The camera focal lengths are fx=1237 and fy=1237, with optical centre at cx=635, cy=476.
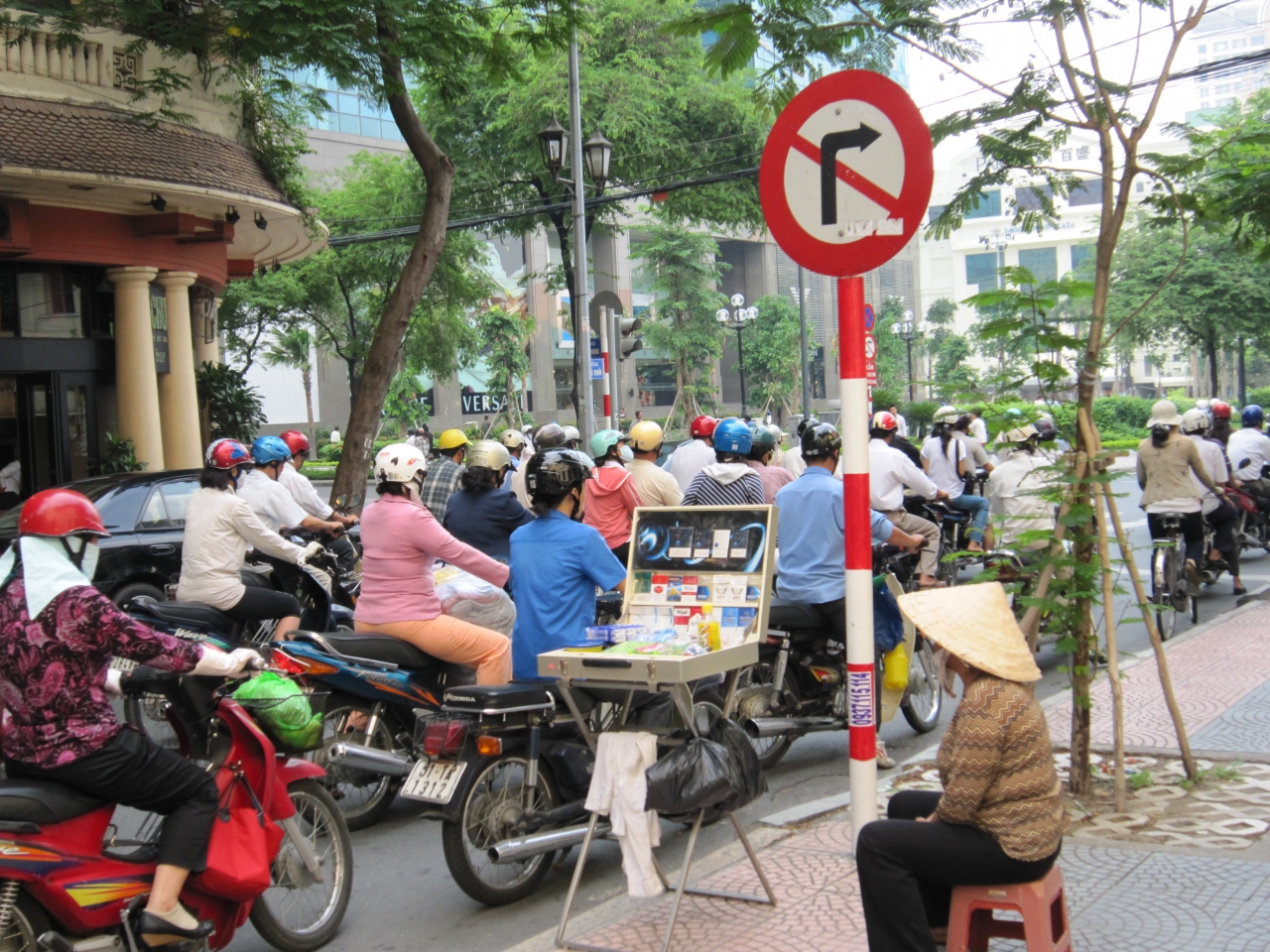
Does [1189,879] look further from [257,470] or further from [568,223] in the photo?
[568,223]

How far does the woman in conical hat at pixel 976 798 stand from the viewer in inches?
137

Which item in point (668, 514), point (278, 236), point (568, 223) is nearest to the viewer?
point (668, 514)

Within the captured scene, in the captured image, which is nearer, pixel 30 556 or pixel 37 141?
pixel 30 556

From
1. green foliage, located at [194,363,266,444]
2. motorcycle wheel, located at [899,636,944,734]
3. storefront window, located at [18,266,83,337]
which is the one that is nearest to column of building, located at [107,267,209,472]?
storefront window, located at [18,266,83,337]

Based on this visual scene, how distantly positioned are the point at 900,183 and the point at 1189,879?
9.65ft

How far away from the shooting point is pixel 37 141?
12984 mm

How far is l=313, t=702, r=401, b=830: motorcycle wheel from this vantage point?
Result: 6078 millimetres

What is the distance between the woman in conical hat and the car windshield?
888 centimetres

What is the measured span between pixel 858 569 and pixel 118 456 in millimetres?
13143

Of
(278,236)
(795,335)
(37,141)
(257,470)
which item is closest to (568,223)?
(278,236)

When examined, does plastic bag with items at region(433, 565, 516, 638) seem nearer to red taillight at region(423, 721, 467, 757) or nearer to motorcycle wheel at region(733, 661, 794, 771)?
motorcycle wheel at region(733, 661, 794, 771)

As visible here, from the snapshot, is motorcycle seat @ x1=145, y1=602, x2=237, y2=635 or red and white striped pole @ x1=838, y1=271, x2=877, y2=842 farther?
motorcycle seat @ x1=145, y1=602, x2=237, y2=635

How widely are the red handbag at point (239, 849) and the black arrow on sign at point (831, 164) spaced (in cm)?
286

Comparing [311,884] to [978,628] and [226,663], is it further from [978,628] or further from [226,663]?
[978,628]
